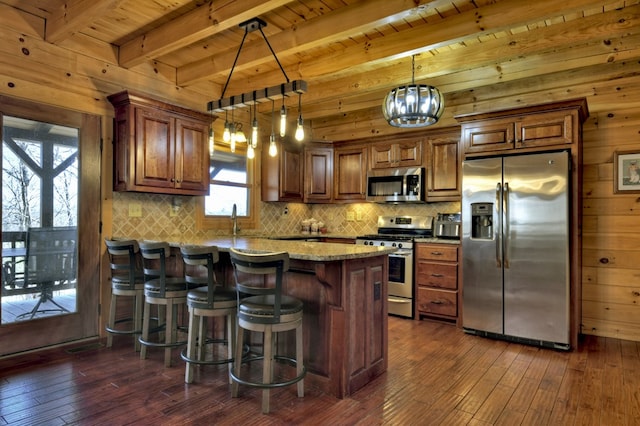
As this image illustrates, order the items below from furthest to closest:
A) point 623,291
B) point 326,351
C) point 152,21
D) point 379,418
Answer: point 623,291, point 152,21, point 326,351, point 379,418

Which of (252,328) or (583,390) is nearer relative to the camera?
(252,328)

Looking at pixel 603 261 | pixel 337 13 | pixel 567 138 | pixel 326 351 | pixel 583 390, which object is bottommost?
pixel 583 390

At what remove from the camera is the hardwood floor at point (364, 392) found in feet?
7.52

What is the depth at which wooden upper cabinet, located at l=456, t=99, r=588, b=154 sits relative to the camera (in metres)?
3.65

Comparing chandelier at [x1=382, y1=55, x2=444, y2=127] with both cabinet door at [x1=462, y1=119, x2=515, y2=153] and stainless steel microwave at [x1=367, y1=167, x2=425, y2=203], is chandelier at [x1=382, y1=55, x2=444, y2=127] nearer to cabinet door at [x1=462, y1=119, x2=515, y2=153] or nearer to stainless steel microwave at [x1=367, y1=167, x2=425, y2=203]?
cabinet door at [x1=462, y1=119, x2=515, y2=153]

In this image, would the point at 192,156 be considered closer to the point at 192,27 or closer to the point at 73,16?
the point at 192,27

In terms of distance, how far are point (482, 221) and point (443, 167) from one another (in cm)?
106

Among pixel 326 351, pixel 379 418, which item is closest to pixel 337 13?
pixel 326 351

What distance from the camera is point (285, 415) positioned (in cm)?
233

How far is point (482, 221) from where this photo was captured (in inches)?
160

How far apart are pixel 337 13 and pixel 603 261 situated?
362 cm

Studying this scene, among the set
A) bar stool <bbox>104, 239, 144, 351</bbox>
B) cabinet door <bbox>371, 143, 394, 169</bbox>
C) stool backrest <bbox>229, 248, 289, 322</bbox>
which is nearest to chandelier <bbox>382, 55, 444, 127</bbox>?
stool backrest <bbox>229, 248, 289, 322</bbox>

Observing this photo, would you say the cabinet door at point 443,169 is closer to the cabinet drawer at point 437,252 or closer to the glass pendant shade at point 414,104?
the cabinet drawer at point 437,252

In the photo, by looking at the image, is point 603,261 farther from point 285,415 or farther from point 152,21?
point 152,21
